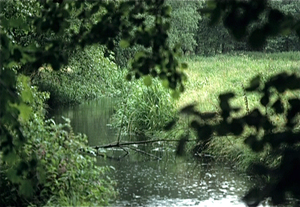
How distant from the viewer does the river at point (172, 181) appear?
6.39 m

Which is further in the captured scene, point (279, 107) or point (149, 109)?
point (149, 109)

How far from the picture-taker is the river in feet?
21.0

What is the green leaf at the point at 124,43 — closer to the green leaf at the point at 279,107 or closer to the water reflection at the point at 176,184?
the green leaf at the point at 279,107

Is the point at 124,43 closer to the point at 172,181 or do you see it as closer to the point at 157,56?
the point at 157,56

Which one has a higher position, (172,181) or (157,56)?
(157,56)

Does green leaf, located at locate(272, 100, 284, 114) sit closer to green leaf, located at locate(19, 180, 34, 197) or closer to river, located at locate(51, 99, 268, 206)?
green leaf, located at locate(19, 180, 34, 197)

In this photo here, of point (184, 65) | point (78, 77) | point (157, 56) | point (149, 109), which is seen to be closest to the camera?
point (157, 56)

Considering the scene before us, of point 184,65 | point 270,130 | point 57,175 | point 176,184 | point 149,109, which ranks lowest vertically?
point 176,184

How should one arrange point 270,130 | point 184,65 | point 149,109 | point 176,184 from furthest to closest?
1. point 149,109
2. point 176,184
3. point 184,65
4. point 270,130

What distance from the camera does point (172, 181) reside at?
7.27 m

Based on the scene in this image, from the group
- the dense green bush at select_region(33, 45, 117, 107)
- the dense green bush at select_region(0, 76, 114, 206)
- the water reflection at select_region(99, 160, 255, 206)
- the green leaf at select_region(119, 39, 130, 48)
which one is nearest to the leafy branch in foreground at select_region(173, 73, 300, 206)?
the green leaf at select_region(119, 39, 130, 48)

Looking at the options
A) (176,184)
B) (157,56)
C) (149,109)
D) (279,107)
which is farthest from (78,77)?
(279,107)

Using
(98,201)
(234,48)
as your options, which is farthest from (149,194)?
(234,48)

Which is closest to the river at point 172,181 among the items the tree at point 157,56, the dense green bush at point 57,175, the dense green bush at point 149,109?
the dense green bush at point 57,175
